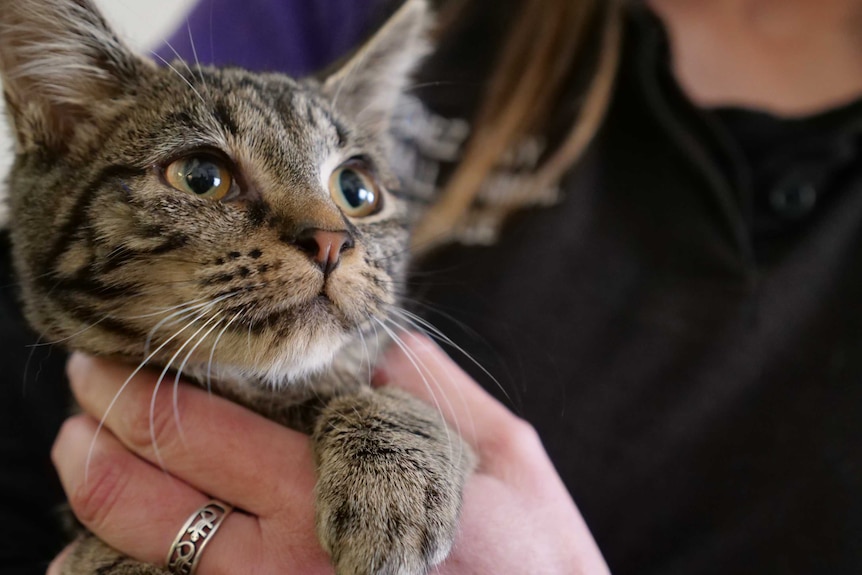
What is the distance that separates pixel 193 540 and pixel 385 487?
27 cm

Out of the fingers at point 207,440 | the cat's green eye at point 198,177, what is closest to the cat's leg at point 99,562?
the fingers at point 207,440

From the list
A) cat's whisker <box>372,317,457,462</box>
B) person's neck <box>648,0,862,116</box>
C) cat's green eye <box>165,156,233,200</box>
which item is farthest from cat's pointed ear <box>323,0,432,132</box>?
person's neck <box>648,0,862,116</box>

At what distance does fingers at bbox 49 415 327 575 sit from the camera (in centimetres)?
67

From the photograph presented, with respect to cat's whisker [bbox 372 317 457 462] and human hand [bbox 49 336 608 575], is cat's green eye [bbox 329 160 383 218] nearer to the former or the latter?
cat's whisker [bbox 372 317 457 462]

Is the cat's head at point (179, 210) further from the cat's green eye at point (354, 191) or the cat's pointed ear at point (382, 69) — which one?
the cat's pointed ear at point (382, 69)

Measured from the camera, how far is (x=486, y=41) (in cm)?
123

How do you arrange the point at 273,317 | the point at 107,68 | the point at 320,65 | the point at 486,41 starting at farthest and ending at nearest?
the point at 320,65
the point at 486,41
the point at 107,68
the point at 273,317

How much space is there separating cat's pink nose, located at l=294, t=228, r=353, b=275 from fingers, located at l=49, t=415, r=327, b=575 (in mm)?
288

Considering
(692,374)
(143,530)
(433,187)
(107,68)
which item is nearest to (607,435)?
(692,374)

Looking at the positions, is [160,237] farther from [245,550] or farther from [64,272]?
[245,550]

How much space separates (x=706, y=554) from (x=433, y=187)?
81 centimetres

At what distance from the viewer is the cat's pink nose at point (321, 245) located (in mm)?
649

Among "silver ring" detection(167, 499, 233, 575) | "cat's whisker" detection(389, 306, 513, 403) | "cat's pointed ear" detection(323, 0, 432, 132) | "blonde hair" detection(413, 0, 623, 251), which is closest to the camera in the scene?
"silver ring" detection(167, 499, 233, 575)

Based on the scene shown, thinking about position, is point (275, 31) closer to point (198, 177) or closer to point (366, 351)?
point (198, 177)
